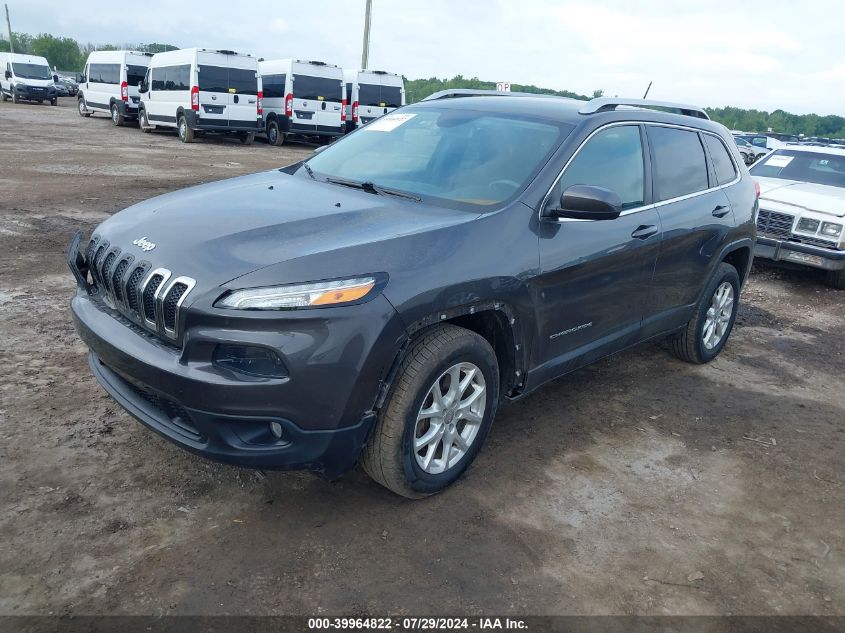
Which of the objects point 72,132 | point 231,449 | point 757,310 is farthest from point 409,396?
point 72,132

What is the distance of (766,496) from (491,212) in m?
2.02

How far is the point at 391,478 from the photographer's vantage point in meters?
2.99

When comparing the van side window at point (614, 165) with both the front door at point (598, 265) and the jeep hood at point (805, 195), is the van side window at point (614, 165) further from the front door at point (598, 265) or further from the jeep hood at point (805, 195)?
the jeep hood at point (805, 195)

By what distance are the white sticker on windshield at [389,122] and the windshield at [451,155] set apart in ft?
0.03

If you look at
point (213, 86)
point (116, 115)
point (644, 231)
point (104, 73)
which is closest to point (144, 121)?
point (116, 115)

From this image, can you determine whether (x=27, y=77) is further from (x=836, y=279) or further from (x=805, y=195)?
(x=836, y=279)

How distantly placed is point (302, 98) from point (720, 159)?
57.7ft

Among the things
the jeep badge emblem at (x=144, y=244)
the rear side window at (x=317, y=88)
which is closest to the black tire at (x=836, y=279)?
the jeep badge emblem at (x=144, y=244)

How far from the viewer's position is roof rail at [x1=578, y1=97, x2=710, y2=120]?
3.91 m

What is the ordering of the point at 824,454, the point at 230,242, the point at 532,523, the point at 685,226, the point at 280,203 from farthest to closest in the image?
the point at 685,226 → the point at 824,454 → the point at 280,203 → the point at 532,523 → the point at 230,242

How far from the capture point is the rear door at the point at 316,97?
2069 centimetres

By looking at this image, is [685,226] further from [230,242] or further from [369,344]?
[230,242]

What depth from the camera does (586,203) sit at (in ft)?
10.9

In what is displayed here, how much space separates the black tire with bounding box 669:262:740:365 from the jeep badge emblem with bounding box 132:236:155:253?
12.0ft
